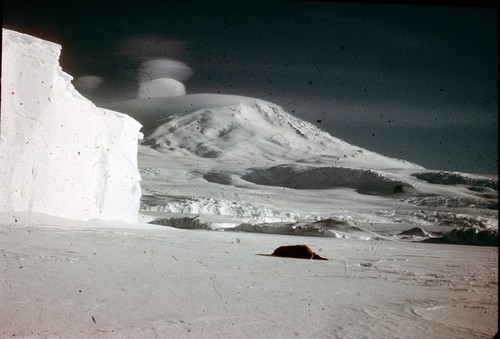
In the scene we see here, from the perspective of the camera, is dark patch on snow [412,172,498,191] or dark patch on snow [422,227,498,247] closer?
dark patch on snow [422,227,498,247]

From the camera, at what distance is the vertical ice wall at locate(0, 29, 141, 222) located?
875cm

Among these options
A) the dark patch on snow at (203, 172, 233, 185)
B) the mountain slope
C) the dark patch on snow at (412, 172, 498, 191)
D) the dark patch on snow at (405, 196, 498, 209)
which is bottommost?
the dark patch on snow at (405, 196, 498, 209)

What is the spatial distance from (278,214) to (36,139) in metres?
11.2

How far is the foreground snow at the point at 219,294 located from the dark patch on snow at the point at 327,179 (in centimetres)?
2130

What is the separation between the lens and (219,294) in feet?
14.8

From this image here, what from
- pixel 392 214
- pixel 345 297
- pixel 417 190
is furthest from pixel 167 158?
pixel 345 297

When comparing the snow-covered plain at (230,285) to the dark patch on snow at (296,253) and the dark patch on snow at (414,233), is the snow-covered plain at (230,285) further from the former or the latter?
the dark patch on snow at (296,253)

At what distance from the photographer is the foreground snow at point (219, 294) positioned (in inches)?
139

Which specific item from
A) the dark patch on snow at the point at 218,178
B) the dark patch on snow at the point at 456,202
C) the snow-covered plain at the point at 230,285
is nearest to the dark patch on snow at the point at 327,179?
the dark patch on snow at the point at 218,178

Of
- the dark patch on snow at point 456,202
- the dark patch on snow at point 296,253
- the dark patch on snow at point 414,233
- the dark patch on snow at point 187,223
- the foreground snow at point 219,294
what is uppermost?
the dark patch on snow at point 456,202

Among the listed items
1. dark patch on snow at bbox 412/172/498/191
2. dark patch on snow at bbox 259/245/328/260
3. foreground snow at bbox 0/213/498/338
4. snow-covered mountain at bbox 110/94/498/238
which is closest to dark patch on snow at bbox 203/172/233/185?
snow-covered mountain at bbox 110/94/498/238

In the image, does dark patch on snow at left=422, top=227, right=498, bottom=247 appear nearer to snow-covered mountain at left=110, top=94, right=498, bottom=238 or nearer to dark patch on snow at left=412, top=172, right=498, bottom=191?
snow-covered mountain at left=110, top=94, right=498, bottom=238

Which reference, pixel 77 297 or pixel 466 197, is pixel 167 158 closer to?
pixel 466 197

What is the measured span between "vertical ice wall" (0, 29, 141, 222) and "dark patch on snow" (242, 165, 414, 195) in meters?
19.6
